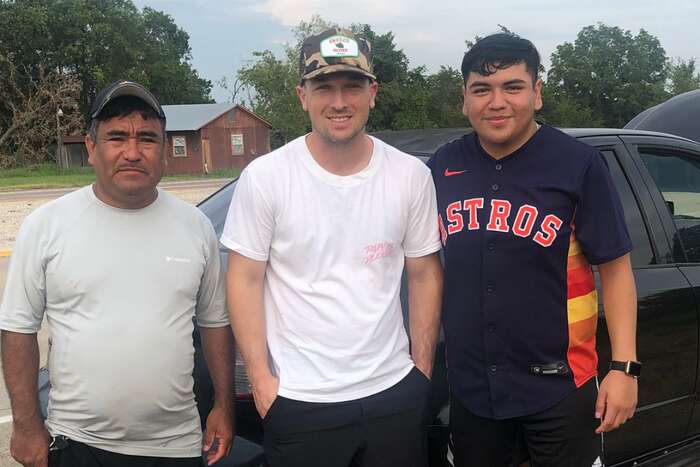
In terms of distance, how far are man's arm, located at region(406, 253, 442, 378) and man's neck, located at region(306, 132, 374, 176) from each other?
365 mm

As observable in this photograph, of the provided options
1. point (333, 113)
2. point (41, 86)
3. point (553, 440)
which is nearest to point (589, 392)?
point (553, 440)

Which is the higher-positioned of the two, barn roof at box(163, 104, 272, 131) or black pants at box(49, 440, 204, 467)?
barn roof at box(163, 104, 272, 131)

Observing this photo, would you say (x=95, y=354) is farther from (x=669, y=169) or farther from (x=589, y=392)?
(x=669, y=169)

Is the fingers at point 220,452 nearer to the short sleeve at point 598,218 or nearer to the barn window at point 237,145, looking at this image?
the short sleeve at point 598,218

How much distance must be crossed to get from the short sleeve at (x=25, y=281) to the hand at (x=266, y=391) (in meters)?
0.71

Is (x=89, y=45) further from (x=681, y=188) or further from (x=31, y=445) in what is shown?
(x=31, y=445)

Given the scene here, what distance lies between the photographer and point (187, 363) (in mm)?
2133

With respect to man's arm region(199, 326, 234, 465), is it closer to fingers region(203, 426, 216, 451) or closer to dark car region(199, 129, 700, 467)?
fingers region(203, 426, 216, 451)

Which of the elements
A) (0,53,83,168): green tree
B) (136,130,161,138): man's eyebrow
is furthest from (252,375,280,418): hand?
(0,53,83,168): green tree

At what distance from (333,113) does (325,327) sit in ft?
2.15

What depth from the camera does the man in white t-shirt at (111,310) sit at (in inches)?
78.9

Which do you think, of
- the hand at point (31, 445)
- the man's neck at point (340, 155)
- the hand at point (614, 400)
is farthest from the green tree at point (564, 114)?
the hand at point (31, 445)

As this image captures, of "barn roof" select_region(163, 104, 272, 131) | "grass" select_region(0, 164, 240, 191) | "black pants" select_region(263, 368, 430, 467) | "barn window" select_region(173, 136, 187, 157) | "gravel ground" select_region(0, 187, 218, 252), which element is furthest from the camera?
"barn roof" select_region(163, 104, 272, 131)

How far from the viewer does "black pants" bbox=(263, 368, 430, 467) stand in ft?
6.52
